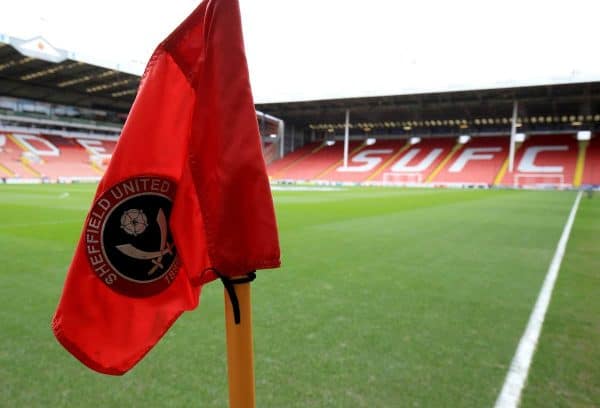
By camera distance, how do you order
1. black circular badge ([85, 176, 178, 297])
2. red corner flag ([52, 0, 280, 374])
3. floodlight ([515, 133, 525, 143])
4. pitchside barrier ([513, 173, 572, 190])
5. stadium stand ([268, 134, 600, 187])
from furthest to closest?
floodlight ([515, 133, 525, 143]), stadium stand ([268, 134, 600, 187]), pitchside barrier ([513, 173, 572, 190]), black circular badge ([85, 176, 178, 297]), red corner flag ([52, 0, 280, 374])

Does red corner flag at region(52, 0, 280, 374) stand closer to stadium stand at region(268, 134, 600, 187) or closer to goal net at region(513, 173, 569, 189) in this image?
stadium stand at region(268, 134, 600, 187)

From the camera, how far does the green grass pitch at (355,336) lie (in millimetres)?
2426

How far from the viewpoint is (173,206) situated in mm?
1363

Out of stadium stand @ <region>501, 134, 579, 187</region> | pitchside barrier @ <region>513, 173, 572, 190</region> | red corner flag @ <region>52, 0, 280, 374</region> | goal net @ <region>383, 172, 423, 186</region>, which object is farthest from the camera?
goal net @ <region>383, 172, 423, 186</region>

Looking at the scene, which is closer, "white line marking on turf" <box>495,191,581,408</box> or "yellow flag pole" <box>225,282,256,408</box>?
"yellow flag pole" <box>225,282,256,408</box>

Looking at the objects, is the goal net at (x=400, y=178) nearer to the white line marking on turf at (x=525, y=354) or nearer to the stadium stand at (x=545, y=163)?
the stadium stand at (x=545, y=163)

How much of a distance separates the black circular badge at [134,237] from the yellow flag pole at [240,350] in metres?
0.33

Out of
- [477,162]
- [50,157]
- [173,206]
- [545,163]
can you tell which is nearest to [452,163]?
[477,162]

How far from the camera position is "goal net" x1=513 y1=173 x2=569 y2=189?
1332 inches

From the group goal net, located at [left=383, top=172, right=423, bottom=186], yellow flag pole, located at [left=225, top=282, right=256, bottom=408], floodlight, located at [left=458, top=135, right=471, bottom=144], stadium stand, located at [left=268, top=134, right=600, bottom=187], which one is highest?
floodlight, located at [left=458, top=135, right=471, bottom=144]

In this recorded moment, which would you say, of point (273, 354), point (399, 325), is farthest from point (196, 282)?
point (399, 325)

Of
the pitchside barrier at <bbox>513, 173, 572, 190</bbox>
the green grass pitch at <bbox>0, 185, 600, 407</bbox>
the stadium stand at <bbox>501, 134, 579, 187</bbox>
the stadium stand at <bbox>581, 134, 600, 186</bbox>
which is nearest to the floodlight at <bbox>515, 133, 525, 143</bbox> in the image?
the stadium stand at <bbox>501, 134, 579, 187</bbox>

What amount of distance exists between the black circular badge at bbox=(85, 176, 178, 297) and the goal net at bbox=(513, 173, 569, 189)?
123 ft

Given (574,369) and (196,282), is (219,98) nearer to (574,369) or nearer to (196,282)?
(196,282)
